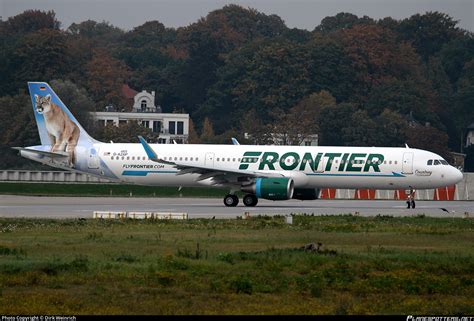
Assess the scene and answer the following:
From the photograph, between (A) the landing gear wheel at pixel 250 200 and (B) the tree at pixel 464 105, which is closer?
(A) the landing gear wheel at pixel 250 200

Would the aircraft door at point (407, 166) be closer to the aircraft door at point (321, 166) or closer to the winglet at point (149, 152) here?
the aircraft door at point (321, 166)

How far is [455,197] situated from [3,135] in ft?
136

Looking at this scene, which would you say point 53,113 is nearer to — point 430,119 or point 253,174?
point 253,174

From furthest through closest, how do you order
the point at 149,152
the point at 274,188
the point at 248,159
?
the point at 248,159 < the point at 149,152 < the point at 274,188

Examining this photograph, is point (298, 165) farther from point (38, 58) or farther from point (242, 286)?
point (38, 58)

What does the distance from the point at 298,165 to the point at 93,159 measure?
10.2 meters

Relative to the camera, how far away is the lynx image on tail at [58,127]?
54.4 m

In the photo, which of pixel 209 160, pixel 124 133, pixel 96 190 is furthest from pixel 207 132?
pixel 209 160

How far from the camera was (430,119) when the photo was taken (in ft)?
353

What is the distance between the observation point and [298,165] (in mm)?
50250

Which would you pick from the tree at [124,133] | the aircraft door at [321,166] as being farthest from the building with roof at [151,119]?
the aircraft door at [321,166]

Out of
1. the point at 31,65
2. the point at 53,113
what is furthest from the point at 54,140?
the point at 31,65

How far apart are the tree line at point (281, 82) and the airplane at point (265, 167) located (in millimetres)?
36332

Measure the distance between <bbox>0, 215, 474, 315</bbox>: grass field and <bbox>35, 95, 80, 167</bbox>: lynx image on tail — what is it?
20.8m
